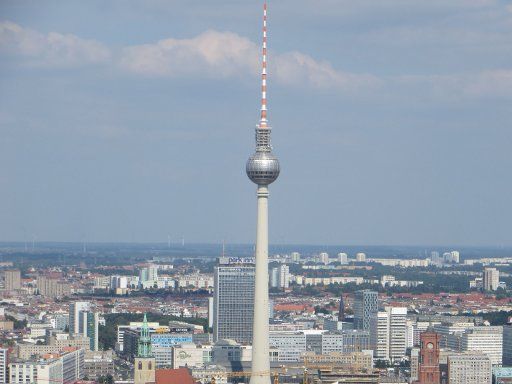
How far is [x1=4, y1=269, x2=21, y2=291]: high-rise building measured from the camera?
162 metres

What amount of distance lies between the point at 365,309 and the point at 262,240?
3898cm

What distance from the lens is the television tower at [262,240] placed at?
2943 inches

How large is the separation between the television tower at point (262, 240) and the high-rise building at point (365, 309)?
32276mm

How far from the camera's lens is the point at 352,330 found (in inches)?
4158

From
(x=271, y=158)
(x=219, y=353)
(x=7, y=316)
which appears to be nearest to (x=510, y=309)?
(x=7, y=316)

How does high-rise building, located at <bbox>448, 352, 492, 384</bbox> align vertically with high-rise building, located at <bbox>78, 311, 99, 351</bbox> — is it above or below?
below

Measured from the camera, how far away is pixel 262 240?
75.3 meters

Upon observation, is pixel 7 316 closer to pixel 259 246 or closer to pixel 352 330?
pixel 352 330

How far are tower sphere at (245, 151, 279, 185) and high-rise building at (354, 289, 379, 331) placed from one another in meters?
32.3

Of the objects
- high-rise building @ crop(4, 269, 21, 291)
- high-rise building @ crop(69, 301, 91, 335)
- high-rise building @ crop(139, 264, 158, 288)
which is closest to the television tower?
high-rise building @ crop(69, 301, 91, 335)

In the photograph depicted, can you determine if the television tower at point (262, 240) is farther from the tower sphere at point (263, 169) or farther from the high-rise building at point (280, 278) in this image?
the high-rise building at point (280, 278)

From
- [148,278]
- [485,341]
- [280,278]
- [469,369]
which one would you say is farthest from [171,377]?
[280,278]

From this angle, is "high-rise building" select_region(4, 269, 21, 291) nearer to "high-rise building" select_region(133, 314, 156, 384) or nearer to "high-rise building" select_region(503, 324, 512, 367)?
"high-rise building" select_region(503, 324, 512, 367)

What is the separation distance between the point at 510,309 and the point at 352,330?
101 ft
